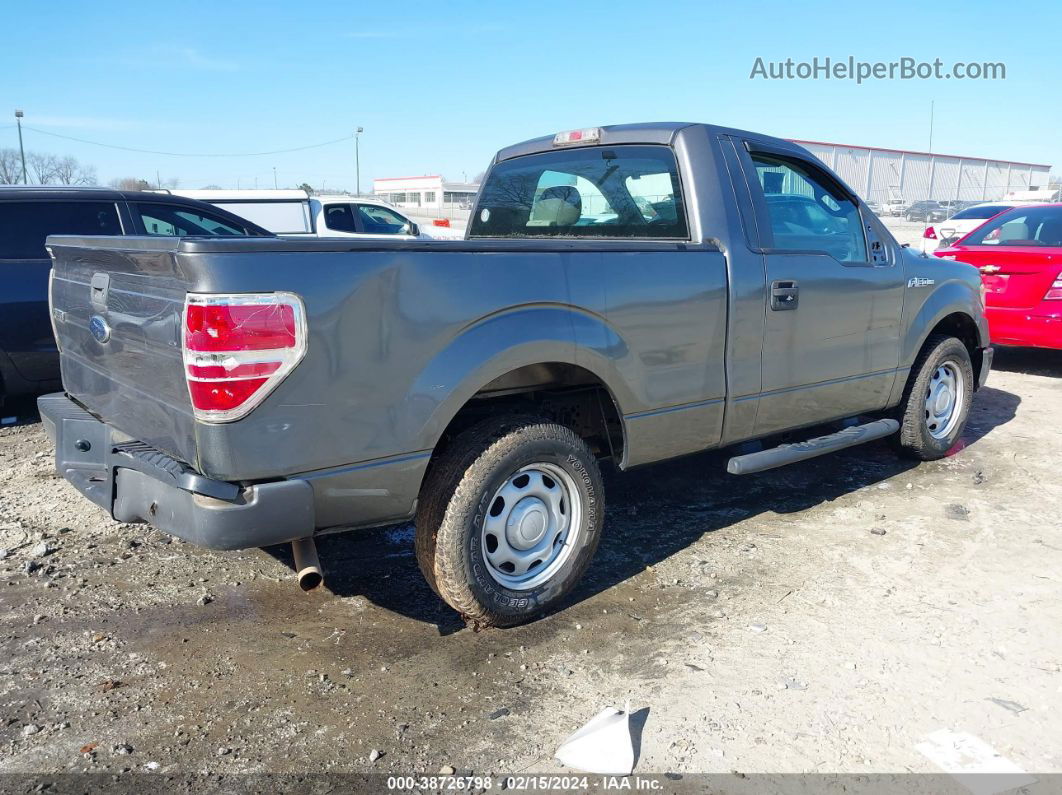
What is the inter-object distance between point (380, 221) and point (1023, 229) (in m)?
10.3

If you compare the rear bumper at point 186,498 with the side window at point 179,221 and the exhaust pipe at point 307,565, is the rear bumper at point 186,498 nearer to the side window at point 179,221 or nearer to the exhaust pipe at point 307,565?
the exhaust pipe at point 307,565

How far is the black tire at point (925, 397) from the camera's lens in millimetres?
5184

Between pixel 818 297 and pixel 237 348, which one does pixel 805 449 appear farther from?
pixel 237 348

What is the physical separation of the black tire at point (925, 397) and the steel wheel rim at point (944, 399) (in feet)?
0.06

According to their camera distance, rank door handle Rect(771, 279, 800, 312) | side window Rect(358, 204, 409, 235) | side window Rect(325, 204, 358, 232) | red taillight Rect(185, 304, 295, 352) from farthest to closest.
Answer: side window Rect(358, 204, 409, 235) < side window Rect(325, 204, 358, 232) < door handle Rect(771, 279, 800, 312) < red taillight Rect(185, 304, 295, 352)

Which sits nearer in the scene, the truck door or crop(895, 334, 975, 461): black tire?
the truck door

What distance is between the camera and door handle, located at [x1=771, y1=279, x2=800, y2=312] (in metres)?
3.95

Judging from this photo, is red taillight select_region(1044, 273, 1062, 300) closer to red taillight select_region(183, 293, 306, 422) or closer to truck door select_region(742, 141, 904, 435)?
truck door select_region(742, 141, 904, 435)

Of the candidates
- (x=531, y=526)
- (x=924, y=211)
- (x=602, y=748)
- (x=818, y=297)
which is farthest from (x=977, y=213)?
(x=924, y=211)

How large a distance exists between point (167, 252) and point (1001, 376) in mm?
8254

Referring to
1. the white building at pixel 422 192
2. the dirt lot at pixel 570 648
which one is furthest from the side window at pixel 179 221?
the white building at pixel 422 192

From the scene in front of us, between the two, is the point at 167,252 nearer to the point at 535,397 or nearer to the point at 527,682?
the point at 535,397

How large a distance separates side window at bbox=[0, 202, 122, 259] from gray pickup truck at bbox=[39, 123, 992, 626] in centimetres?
284

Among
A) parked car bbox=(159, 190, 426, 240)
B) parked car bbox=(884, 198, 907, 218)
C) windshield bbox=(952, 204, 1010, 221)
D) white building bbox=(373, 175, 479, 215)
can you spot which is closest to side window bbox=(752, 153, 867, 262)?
parked car bbox=(159, 190, 426, 240)
